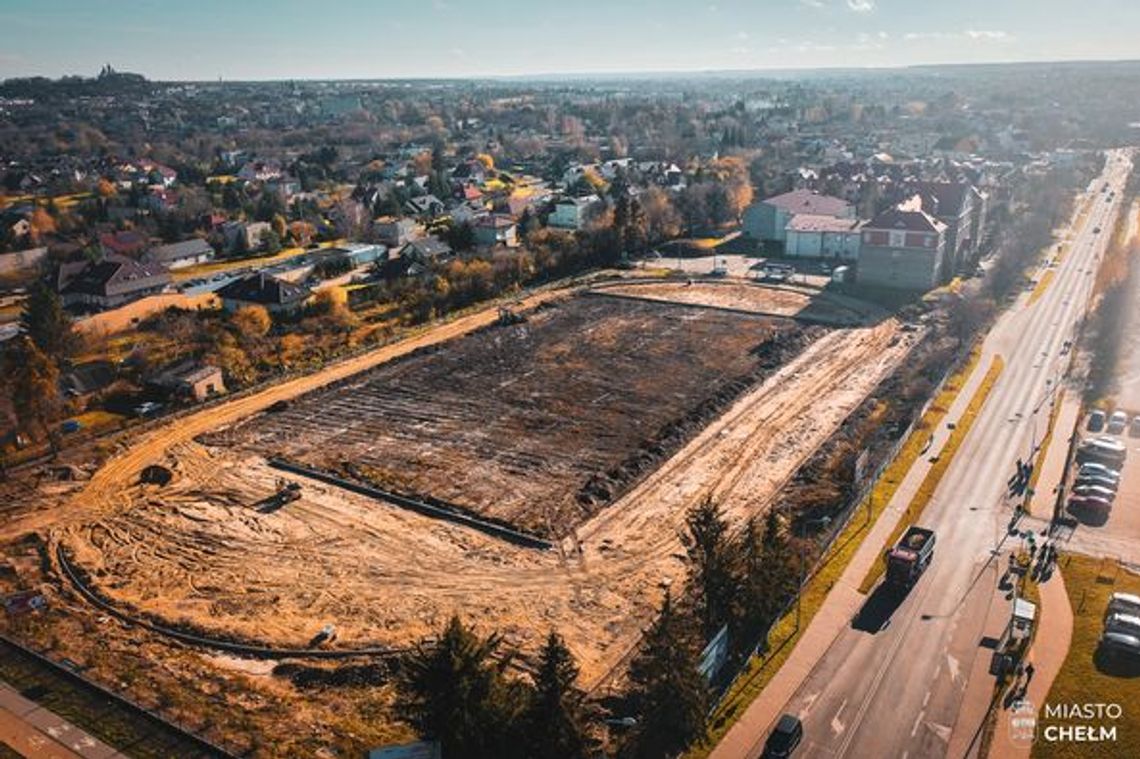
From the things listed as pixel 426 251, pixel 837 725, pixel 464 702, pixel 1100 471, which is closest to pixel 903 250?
pixel 1100 471

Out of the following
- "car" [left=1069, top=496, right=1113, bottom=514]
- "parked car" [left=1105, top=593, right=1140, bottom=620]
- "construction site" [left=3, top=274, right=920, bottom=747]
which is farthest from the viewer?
"car" [left=1069, top=496, right=1113, bottom=514]

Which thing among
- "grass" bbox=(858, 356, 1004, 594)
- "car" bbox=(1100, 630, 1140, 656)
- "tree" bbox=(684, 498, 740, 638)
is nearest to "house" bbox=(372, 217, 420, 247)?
"grass" bbox=(858, 356, 1004, 594)

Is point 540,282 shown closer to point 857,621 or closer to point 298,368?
point 298,368

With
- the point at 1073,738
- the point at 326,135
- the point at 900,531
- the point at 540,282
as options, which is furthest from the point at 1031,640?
the point at 326,135

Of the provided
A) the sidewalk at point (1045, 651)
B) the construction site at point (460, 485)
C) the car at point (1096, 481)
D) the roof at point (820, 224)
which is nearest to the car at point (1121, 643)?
the sidewalk at point (1045, 651)

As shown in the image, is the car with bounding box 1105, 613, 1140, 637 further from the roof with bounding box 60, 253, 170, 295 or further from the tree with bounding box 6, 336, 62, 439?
the roof with bounding box 60, 253, 170, 295
